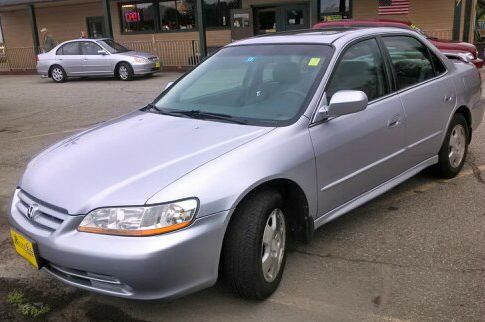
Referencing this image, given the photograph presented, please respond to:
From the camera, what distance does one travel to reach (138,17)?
72.7 feet

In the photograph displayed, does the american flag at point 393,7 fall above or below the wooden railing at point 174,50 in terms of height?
above

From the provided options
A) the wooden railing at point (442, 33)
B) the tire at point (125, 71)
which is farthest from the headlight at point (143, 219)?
the wooden railing at point (442, 33)

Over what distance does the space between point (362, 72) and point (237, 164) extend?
164cm

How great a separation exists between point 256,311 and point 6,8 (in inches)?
1042

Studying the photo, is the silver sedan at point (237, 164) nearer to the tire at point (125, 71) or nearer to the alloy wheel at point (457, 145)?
the alloy wheel at point (457, 145)

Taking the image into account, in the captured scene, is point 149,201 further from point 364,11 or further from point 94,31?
point 94,31

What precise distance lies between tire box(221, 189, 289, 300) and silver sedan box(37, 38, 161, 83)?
569 inches

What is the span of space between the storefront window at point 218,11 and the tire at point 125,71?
200 inches

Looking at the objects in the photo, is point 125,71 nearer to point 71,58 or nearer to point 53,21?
point 71,58

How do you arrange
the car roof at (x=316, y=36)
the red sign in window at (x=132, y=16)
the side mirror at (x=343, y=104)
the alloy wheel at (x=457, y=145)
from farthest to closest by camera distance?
the red sign in window at (x=132, y=16) → the alloy wheel at (x=457, y=145) → the car roof at (x=316, y=36) → the side mirror at (x=343, y=104)

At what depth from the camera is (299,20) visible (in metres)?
19.0

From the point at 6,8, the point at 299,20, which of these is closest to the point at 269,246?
the point at 299,20

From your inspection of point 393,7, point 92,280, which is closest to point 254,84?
point 92,280

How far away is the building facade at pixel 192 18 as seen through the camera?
1659 cm
